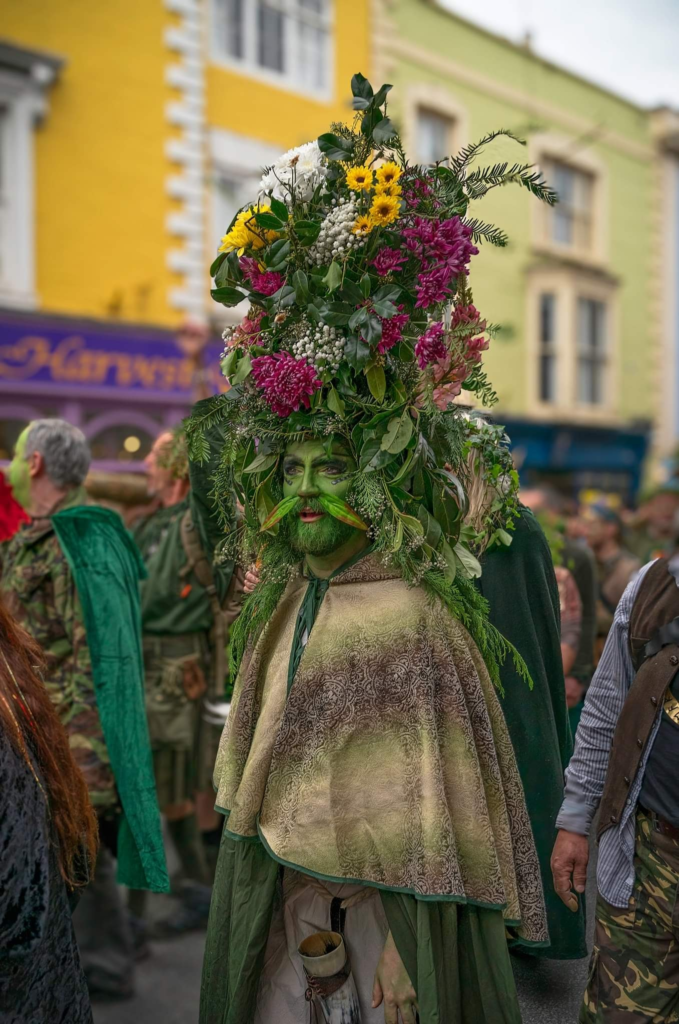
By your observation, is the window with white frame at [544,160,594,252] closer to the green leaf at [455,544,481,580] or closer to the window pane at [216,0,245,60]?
the window pane at [216,0,245,60]

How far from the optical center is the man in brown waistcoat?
7.08 ft

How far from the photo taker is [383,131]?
7.64ft

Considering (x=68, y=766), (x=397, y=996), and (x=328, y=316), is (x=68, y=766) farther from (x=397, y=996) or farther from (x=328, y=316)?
(x=328, y=316)

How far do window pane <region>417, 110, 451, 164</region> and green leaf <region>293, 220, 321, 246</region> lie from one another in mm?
12749

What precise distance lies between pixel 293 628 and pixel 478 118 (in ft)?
47.1

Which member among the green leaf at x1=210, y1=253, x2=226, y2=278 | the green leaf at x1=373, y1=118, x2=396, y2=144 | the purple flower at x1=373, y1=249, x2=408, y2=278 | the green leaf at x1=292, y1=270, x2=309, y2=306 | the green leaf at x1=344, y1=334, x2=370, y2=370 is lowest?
the green leaf at x1=344, y1=334, x2=370, y2=370

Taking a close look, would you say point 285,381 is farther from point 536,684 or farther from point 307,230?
point 536,684

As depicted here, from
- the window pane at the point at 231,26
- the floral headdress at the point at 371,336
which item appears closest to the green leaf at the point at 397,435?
the floral headdress at the point at 371,336

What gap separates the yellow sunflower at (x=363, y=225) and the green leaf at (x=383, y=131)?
0.23m

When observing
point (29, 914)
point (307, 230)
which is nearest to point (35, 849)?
point (29, 914)

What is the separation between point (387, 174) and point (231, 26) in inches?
414

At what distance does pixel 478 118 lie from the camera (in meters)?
14.9

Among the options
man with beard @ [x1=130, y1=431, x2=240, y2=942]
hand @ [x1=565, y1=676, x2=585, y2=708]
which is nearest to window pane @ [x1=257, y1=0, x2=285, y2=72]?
man with beard @ [x1=130, y1=431, x2=240, y2=942]

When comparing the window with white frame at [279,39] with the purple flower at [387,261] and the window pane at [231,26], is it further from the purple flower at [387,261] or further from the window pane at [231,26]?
the purple flower at [387,261]
